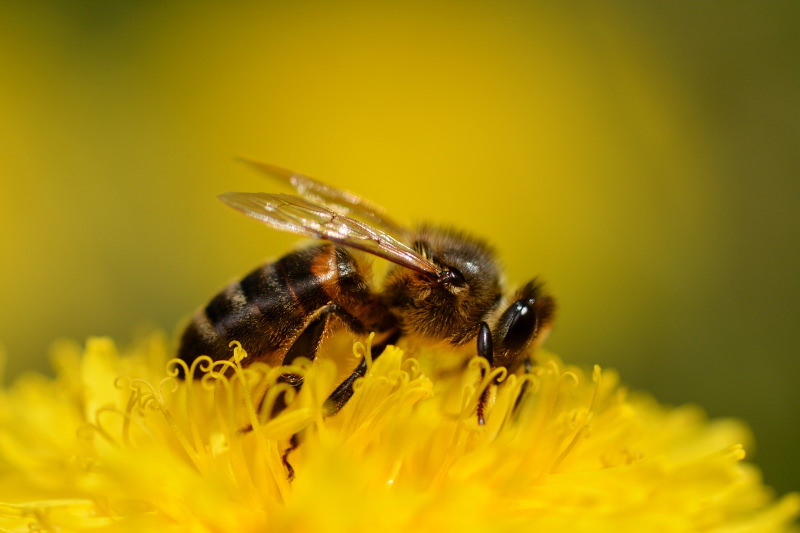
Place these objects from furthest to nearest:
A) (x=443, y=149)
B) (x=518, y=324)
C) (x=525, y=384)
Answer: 1. (x=443, y=149)
2. (x=525, y=384)
3. (x=518, y=324)

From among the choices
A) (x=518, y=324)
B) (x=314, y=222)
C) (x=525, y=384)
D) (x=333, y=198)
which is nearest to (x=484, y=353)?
(x=518, y=324)

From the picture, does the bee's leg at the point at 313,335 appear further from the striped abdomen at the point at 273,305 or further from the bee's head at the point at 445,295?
the bee's head at the point at 445,295

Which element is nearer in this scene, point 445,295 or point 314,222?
point 314,222

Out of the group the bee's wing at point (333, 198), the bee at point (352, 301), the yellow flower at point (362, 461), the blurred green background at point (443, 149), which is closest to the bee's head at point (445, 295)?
the bee at point (352, 301)

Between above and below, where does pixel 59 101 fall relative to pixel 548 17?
below

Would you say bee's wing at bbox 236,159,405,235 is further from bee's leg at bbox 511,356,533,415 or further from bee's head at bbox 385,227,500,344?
bee's leg at bbox 511,356,533,415

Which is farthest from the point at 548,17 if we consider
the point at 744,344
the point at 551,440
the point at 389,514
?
the point at 389,514

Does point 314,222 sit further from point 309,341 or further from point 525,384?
point 525,384

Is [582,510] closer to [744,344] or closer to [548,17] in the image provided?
[744,344]
